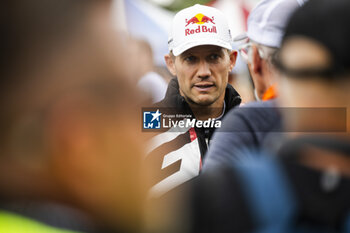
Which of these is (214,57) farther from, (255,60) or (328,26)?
(328,26)

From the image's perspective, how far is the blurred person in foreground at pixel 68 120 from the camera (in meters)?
0.77

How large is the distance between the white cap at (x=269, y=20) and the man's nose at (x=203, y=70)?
21 centimetres

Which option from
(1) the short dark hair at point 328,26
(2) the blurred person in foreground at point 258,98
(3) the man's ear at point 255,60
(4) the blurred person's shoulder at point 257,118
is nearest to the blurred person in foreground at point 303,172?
(1) the short dark hair at point 328,26

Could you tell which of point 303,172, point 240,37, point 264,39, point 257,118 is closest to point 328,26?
point 303,172

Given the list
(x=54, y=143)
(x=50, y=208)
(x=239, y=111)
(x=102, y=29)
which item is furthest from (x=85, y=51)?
(x=239, y=111)

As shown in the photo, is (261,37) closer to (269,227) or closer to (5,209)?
(269,227)

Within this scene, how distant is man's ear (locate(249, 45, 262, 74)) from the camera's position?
1.88 metres

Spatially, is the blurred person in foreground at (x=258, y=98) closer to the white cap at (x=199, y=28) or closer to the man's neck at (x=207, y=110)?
the white cap at (x=199, y=28)

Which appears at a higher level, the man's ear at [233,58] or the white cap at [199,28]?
the white cap at [199,28]

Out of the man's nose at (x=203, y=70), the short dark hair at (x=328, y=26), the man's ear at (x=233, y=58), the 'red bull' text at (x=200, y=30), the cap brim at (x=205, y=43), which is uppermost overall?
the 'red bull' text at (x=200, y=30)

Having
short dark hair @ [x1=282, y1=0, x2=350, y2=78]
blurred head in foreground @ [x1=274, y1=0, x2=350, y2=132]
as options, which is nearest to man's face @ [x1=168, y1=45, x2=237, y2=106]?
blurred head in foreground @ [x1=274, y1=0, x2=350, y2=132]

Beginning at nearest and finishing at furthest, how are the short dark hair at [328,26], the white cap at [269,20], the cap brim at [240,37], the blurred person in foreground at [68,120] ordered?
the blurred person in foreground at [68,120]
the short dark hair at [328,26]
the white cap at [269,20]
the cap brim at [240,37]

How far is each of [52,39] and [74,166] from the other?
259 mm

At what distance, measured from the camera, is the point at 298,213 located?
Answer: 2.88ft
